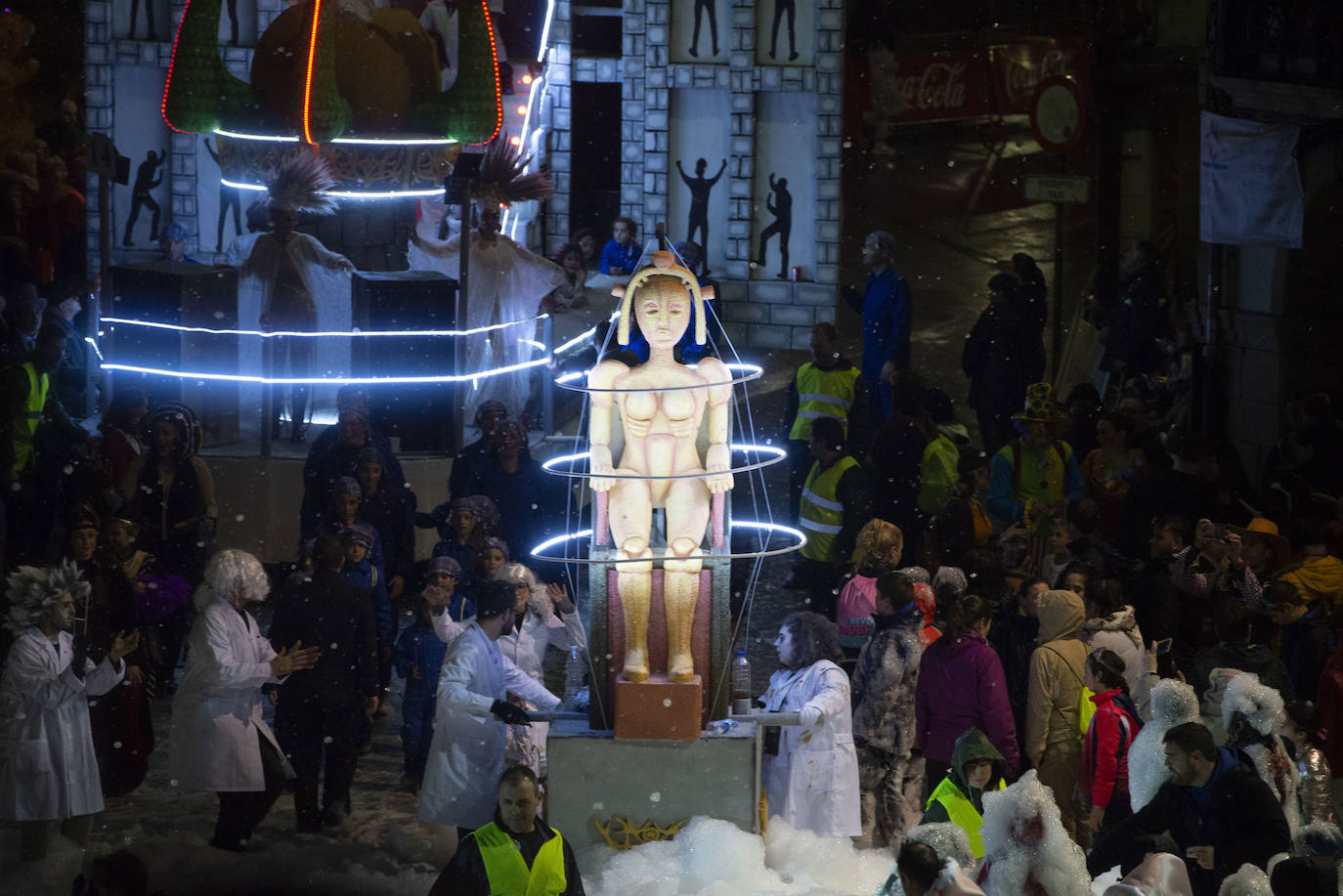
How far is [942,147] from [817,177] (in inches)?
308

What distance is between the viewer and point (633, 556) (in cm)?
834

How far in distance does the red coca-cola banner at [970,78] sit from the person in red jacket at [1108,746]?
15.7 meters

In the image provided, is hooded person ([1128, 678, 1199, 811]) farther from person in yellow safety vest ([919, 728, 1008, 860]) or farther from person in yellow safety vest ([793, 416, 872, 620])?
person in yellow safety vest ([793, 416, 872, 620])

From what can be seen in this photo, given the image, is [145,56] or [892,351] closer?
[892,351]

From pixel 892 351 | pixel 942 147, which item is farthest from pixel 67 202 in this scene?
pixel 942 147

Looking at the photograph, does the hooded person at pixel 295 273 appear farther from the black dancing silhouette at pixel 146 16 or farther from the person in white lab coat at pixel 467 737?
the black dancing silhouette at pixel 146 16

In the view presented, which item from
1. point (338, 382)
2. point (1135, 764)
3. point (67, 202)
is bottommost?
point (1135, 764)

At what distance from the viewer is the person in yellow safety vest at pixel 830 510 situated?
11578 mm

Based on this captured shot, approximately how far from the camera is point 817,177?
2039 centimetres

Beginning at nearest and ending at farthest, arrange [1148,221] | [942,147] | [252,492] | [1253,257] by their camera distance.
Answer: [252,492]
[1253,257]
[1148,221]
[942,147]

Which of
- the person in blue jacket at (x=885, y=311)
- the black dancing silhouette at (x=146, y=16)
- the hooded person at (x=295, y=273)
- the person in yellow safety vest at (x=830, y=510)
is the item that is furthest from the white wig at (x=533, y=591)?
the black dancing silhouette at (x=146, y=16)

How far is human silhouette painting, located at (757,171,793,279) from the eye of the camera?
20531mm

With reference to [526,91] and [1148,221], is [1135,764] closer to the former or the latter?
[526,91]

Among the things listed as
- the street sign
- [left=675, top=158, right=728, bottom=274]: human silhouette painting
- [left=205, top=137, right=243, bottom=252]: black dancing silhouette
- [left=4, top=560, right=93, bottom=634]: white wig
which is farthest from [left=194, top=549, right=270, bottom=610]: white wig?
[left=675, top=158, right=728, bottom=274]: human silhouette painting
